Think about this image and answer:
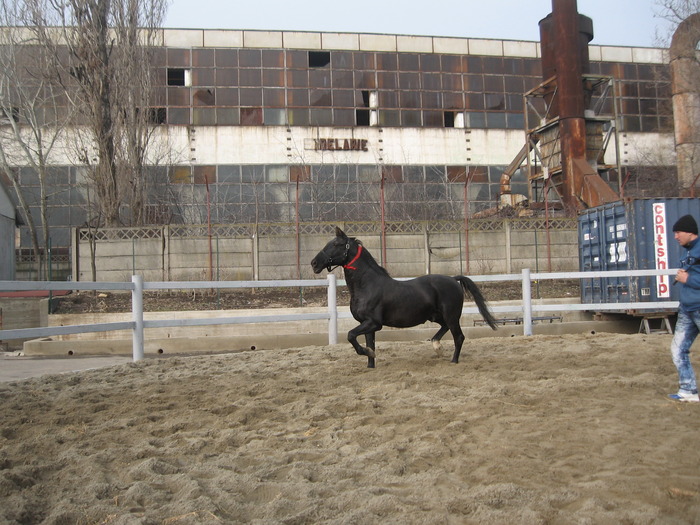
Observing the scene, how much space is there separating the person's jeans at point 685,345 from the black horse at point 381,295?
2.67 m

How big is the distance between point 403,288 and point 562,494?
14.6 feet

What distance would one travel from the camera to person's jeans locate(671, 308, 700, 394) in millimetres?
5148

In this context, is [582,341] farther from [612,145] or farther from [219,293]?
[612,145]

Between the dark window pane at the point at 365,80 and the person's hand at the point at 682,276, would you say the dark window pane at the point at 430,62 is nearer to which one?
the dark window pane at the point at 365,80

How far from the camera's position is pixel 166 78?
29016 mm

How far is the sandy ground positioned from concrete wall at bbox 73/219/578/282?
1055 centimetres

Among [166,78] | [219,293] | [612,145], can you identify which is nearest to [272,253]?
[219,293]

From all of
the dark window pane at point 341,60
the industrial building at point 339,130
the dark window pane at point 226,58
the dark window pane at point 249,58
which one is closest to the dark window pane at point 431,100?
the industrial building at point 339,130

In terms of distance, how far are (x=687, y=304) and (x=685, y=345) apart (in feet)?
1.37

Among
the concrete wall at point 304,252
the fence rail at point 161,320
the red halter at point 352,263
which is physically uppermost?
the concrete wall at point 304,252

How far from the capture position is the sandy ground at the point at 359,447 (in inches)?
119

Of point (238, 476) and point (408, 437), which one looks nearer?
point (238, 476)

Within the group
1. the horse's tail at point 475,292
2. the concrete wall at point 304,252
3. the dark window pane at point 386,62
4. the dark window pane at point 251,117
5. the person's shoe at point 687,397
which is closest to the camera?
the person's shoe at point 687,397

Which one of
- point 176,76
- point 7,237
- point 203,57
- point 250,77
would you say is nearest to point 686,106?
point 250,77
